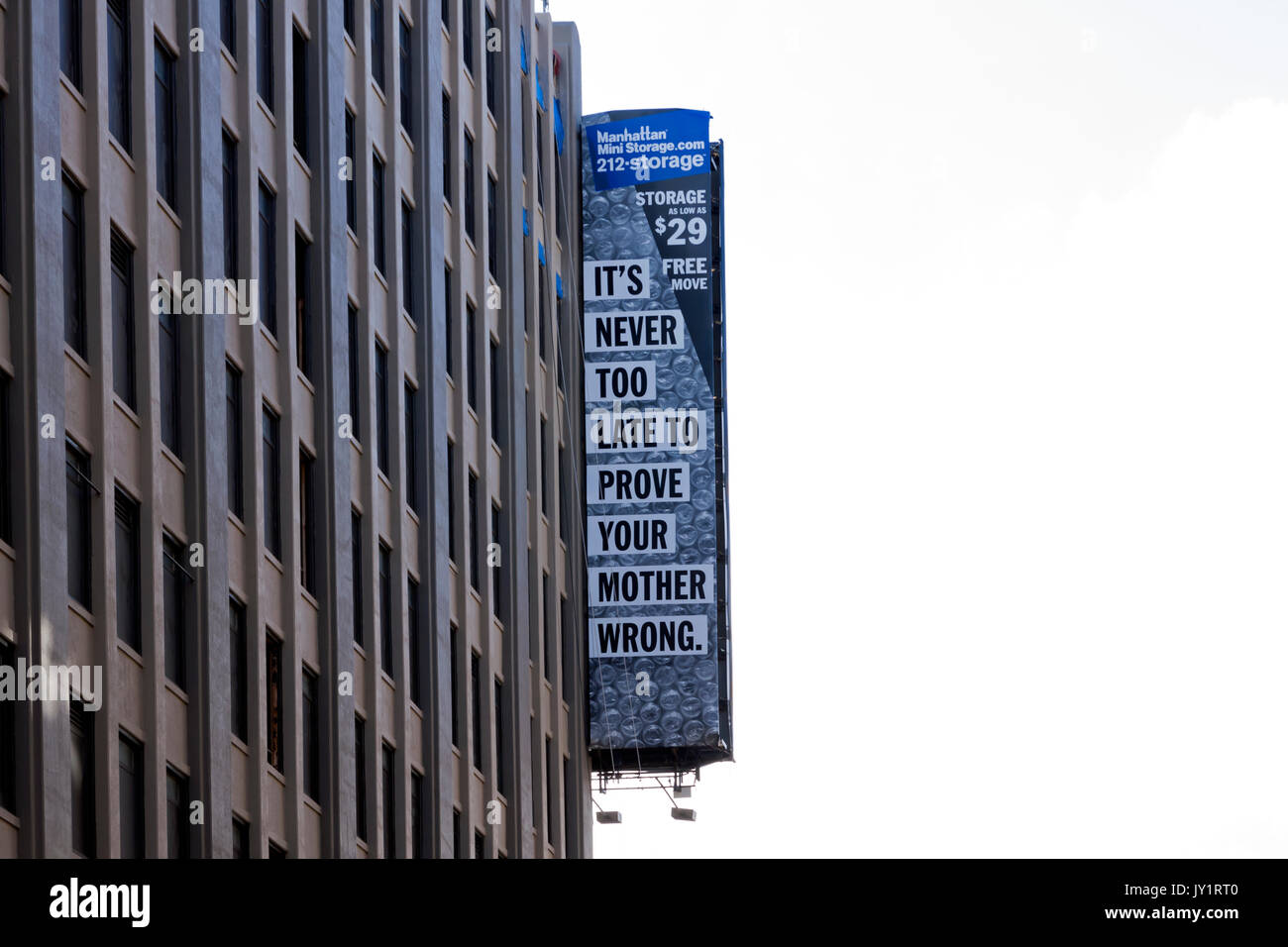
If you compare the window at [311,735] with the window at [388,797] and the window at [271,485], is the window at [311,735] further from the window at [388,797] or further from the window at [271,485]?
the window at [388,797]

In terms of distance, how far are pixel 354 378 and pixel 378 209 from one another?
156 inches

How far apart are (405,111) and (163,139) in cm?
1397

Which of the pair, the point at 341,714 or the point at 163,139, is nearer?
the point at 163,139

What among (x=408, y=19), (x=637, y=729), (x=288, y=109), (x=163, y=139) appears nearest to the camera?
(x=163, y=139)

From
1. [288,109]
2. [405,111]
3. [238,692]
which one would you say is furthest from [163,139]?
[405,111]

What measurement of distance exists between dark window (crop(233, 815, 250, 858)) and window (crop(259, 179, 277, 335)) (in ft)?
25.6

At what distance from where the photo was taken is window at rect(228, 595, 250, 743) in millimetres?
34562

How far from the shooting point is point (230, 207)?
35.7m

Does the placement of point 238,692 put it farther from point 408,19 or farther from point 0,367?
point 408,19

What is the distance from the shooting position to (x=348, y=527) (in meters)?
40.2

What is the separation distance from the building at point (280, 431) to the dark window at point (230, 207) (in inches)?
2.7

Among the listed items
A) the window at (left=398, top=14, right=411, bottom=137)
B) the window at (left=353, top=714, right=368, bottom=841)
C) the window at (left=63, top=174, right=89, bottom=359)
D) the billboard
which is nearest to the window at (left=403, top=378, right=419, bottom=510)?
the window at (left=398, top=14, right=411, bottom=137)
